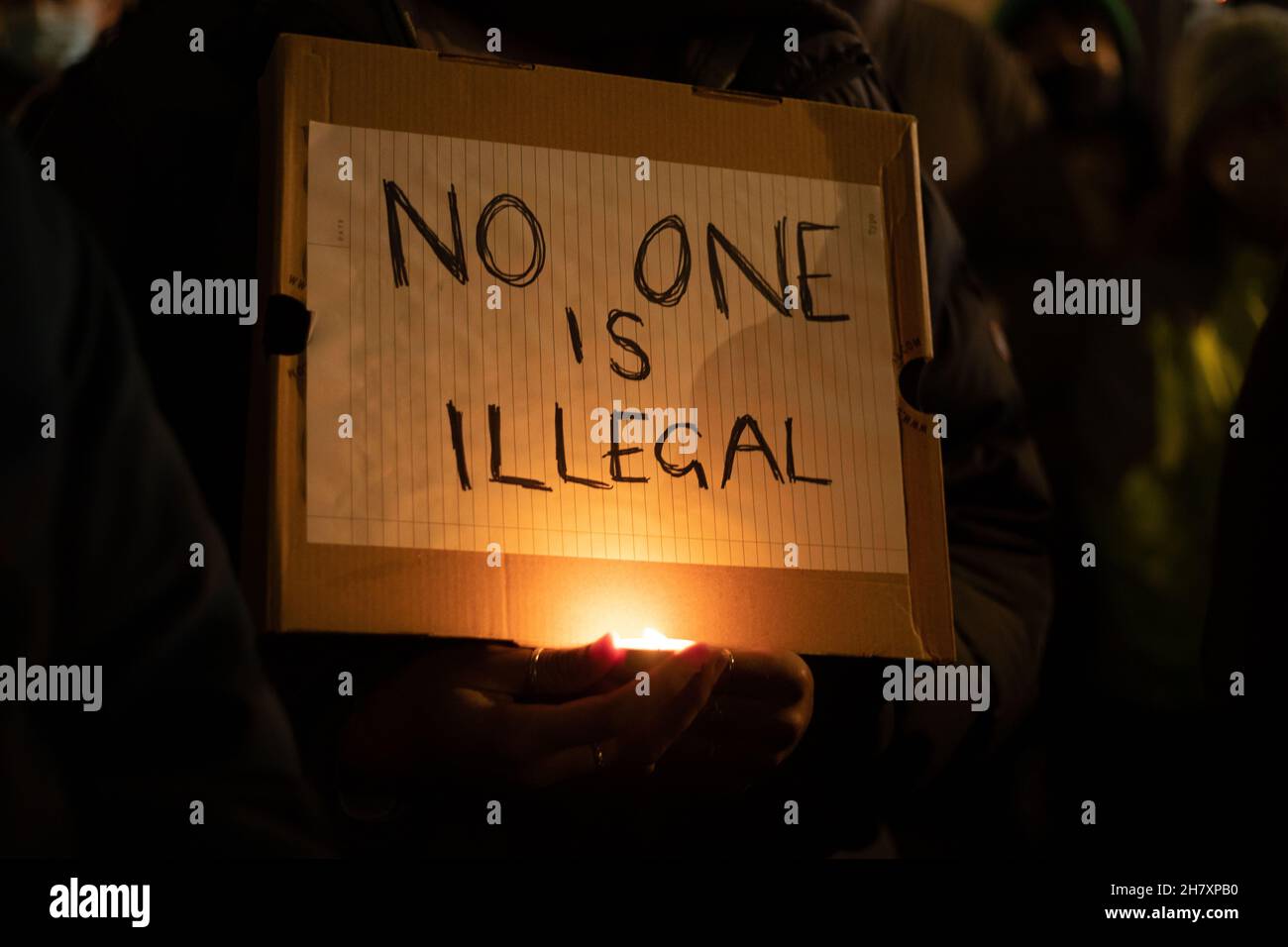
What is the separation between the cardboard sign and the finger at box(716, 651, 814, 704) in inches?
0.5

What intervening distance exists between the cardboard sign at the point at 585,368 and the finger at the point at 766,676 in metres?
0.01

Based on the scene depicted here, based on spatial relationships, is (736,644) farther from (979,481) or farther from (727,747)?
(979,481)

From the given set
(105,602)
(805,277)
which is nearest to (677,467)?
(805,277)

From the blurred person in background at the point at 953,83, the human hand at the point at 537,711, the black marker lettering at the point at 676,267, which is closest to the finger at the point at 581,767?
the human hand at the point at 537,711

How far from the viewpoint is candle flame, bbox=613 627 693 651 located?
72 centimetres

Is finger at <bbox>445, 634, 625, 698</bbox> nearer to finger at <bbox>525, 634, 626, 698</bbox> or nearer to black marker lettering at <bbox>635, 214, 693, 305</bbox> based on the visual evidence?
finger at <bbox>525, 634, 626, 698</bbox>

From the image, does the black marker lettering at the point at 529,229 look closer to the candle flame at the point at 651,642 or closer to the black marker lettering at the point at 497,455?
the black marker lettering at the point at 497,455

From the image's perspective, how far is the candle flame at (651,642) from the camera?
2.36ft

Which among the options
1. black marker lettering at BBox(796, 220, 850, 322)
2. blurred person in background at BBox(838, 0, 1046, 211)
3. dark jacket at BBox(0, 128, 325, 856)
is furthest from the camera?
blurred person in background at BBox(838, 0, 1046, 211)

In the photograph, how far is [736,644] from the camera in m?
0.75

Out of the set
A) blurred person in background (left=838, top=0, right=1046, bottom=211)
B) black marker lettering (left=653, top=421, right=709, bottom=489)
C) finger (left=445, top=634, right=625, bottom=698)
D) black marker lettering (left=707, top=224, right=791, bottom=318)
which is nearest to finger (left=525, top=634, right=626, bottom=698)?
finger (left=445, top=634, right=625, bottom=698)

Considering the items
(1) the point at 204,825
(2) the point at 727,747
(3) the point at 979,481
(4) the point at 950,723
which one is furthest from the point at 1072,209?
(1) the point at 204,825

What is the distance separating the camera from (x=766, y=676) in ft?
2.46

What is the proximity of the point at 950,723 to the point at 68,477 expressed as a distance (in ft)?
1.98
